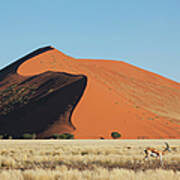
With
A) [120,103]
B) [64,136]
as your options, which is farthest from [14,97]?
[64,136]

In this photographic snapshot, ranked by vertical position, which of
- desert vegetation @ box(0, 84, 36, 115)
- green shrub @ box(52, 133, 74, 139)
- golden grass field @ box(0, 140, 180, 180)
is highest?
golden grass field @ box(0, 140, 180, 180)

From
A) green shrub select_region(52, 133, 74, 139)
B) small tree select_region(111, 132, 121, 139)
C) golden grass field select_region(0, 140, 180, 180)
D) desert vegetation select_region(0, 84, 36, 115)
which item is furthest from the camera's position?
desert vegetation select_region(0, 84, 36, 115)

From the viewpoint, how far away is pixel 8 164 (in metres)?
18.0

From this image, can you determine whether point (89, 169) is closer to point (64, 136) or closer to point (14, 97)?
point (64, 136)

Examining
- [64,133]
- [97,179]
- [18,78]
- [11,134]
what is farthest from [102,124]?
[97,179]

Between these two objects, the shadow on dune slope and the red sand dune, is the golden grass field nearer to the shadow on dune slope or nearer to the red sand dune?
the red sand dune

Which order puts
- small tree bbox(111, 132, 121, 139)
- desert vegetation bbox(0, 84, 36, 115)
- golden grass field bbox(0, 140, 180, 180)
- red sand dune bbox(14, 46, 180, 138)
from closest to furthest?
1. golden grass field bbox(0, 140, 180, 180)
2. small tree bbox(111, 132, 121, 139)
3. red sand dune bbox(14, 46, 180, 138)
4. desert vegetation bbox(0, 84, 36, 115)

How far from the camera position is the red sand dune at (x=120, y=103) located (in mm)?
68000

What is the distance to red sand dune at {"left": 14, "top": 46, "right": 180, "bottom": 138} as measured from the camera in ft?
223

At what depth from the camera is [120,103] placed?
7694cm

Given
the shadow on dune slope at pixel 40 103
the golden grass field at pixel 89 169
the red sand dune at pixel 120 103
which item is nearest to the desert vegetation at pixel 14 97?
the shadow on dune slope at pixel 40 103

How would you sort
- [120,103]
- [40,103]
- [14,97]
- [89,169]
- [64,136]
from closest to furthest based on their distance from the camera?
1. [89,169]
2. [64,136]
3. [120,103]
4. [40,103]
5. [14,97]

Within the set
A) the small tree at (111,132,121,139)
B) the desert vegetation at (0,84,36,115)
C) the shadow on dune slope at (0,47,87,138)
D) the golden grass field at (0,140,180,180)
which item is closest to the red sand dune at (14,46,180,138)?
the small tree at (111,132,121,139)

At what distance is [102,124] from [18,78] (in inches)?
1433
